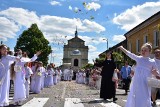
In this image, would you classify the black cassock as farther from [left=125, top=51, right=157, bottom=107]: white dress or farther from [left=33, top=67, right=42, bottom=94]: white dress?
[left=125, top=51, right=157, bottom=107]: white dress

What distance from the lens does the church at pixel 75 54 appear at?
455 ft

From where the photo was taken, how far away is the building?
4000 cm

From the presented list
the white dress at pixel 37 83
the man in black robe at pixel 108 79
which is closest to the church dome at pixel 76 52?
the white dress at pixel 37 83

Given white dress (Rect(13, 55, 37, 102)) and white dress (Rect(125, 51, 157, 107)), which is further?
white dress (Rect(13, 55, 37, 102))

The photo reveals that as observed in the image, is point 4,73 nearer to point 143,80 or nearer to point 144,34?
point 143,80

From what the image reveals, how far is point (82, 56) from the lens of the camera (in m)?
140

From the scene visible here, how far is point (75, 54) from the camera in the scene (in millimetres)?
139750

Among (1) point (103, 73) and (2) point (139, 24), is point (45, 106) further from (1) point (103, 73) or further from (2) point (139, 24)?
(2) point (139, 24)

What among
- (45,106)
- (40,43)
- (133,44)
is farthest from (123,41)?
(45,106)

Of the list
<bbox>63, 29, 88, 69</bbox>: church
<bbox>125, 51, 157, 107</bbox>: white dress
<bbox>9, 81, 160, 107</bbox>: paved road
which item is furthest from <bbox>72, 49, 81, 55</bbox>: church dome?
<bbox>125, 51, 157, 107</bbox>: white dress

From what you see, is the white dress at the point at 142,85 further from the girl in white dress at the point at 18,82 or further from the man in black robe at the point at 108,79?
the man in black robe at the point at 108,79

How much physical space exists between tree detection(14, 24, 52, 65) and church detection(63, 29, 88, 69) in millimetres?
57425

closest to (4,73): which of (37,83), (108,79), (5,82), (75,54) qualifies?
(5,82)

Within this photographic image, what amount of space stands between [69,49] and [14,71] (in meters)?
129
